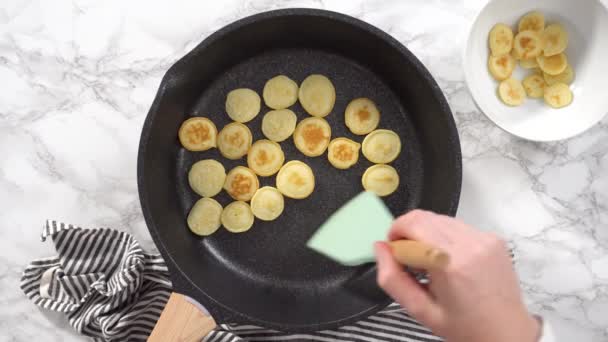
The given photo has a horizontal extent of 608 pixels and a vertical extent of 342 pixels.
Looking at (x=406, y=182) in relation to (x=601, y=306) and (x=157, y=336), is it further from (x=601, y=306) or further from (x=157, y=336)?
(x=157, y=336)

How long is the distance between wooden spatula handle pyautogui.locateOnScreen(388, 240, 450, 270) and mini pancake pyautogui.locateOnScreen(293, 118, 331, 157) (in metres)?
0.43

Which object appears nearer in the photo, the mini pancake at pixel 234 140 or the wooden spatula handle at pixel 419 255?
the wooden spatula handle at pixel 419 255

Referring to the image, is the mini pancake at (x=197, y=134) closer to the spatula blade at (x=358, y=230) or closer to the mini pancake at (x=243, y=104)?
the mini pancake at (x=243, y=104)

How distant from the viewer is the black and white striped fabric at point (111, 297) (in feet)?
3.91

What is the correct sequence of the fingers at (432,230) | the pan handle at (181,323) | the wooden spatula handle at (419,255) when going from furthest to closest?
the pan handle at (181,323)
the fingers at (432,230)
the wooden spatula handle at (419,255)

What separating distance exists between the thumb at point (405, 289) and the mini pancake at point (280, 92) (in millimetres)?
490

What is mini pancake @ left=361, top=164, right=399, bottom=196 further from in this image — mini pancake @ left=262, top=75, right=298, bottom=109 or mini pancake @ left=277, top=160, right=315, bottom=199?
mini pancake @ left=262, top=75, right=298, bottom=109

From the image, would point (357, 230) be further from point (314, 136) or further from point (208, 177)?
point (208, 177)

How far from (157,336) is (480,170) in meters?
0.74

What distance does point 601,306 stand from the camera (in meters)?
1.27

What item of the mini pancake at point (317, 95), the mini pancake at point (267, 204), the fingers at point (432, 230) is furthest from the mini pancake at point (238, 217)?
the fingers at point (432, 230)

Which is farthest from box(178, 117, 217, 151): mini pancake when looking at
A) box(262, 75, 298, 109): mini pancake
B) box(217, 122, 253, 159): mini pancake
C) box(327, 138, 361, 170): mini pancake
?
box(327, 138, 361, 170): mini pancake

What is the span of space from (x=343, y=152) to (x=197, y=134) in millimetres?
320

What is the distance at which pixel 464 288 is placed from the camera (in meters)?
0.84
